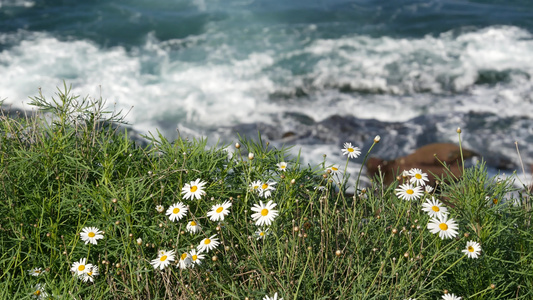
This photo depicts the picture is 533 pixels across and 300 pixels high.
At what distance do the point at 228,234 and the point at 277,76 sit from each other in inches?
271

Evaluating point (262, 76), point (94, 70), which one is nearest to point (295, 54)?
point (262, 76)

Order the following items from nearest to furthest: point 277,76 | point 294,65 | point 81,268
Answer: point 81,268, point 277,76, point 294,65

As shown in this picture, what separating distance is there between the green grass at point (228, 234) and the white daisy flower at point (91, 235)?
0.07 meters

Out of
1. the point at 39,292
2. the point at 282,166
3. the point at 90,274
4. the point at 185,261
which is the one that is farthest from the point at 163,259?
the point at 282,166

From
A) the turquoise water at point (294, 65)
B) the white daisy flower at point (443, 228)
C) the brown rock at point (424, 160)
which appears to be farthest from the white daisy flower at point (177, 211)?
the turquoise water at point (294, 65)

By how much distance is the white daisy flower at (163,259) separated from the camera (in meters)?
2.44

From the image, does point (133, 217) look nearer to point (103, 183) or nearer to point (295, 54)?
point (103, 183)

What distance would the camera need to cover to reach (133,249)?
275 cm

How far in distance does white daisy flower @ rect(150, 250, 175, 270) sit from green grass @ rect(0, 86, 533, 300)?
6cm

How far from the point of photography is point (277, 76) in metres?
9.52

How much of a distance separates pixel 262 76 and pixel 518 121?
4.16 m

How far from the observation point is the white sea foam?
863cm

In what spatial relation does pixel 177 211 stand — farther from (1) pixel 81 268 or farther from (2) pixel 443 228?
(2) pixel 443 228

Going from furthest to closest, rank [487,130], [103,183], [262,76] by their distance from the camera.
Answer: [262,76]
[487,130]
[103,183]
